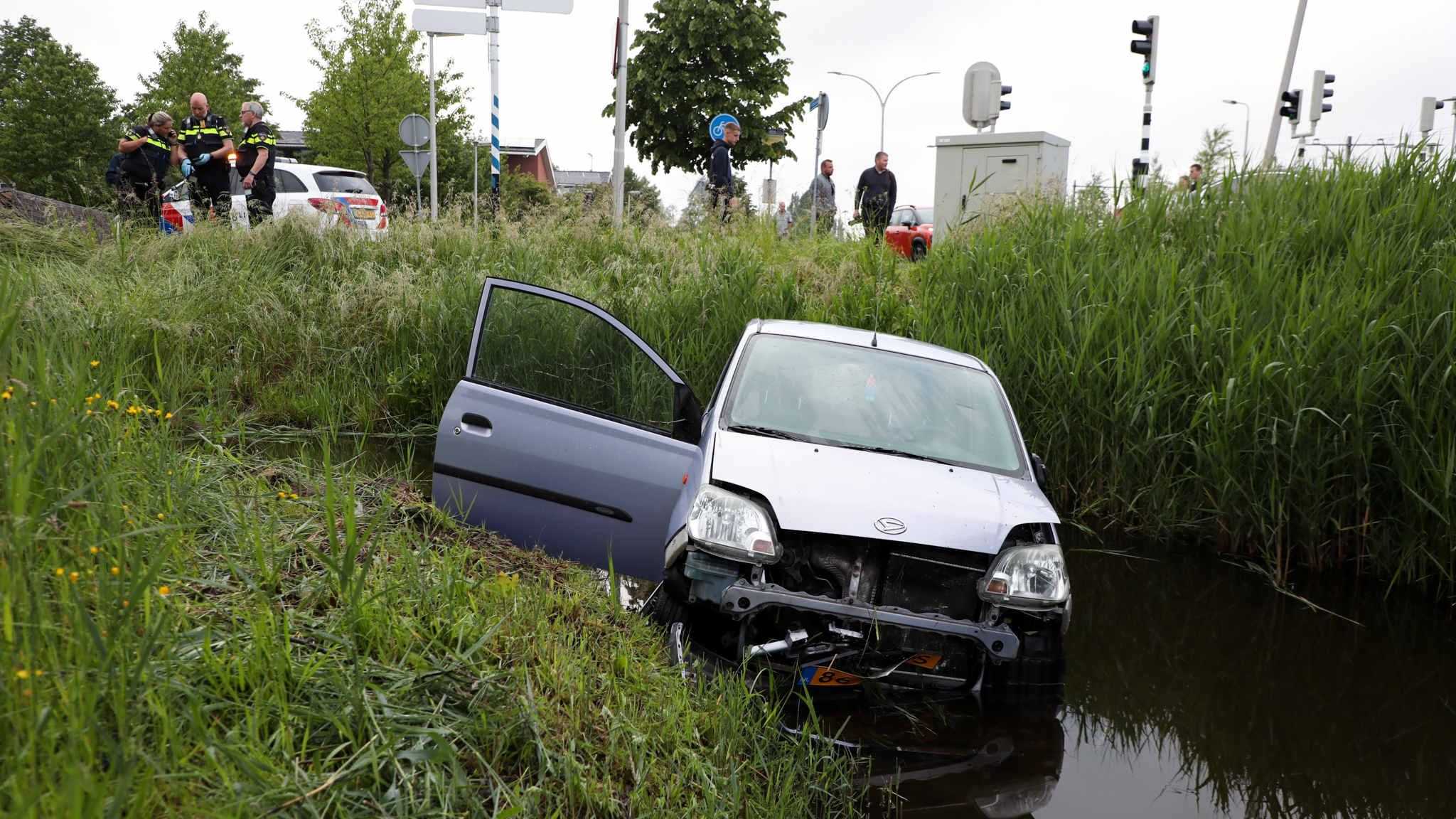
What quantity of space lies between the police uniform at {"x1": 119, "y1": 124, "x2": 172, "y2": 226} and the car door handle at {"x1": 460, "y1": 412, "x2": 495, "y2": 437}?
9948 mm

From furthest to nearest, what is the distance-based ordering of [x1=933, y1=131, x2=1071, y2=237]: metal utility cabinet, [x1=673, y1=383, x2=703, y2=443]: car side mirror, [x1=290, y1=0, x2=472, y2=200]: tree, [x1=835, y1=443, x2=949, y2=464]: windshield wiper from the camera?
1. [x1=290, y1=0, x2=472, y2=200]: tree
2. [x1=933, y1=131, x2=1071, y2=237]: metal utility cabinet
3. [x1=673, y1=383, x2=703, y2=443]: car side mirror
4. [x1=835, y1=443, x2=949, y2=464]: windshield wiper

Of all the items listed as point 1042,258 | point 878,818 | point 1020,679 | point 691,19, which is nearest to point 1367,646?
point 1020,679

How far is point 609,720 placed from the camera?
240cm

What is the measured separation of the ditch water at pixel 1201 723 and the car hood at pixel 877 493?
26.8 inches

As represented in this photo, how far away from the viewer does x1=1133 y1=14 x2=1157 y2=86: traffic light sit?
1259 centimetres

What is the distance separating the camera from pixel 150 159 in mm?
11750

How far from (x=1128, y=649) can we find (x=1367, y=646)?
4.05ft

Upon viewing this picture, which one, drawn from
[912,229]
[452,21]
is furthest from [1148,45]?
[452,21]

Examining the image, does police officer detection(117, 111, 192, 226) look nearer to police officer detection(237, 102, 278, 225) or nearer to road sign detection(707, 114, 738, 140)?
police officer detection(237, 102, 278, 225)

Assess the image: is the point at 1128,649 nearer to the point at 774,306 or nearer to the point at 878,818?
the point at 878,818

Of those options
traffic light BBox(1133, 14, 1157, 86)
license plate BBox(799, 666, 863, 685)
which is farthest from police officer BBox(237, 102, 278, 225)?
traffic light BBox(1133, 14, 1157, 86)

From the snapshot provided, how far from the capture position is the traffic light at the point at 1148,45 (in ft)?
41.3

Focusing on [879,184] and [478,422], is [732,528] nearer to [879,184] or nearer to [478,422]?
[478,422]

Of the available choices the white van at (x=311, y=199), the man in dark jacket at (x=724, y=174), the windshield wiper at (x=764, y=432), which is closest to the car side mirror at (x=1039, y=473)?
the windshield wiper at (x=764, y=432)
